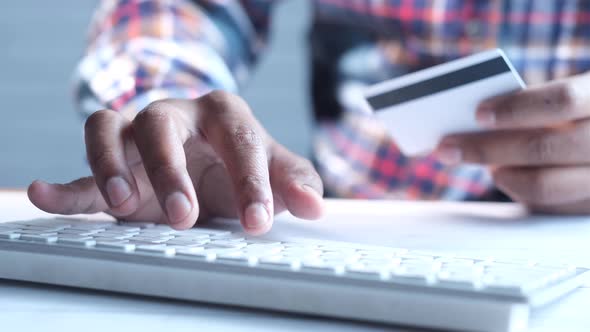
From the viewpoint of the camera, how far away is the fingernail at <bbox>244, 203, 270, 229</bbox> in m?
0.55

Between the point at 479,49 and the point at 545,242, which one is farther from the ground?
the point at 479,49

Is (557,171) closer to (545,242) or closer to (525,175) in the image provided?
(525,175)

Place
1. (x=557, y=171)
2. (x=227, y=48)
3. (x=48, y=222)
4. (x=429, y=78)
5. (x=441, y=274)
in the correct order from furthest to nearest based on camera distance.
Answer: (x=227, y=48), (x=557, y=171), (x=429, y=78), (x=48, y=222), (x=441, y=274)

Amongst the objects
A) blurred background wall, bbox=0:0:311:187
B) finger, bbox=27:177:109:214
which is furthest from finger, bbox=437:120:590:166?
blurred background wall, bbox=0:0:311:187

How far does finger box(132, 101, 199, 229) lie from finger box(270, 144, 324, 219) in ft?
0.33

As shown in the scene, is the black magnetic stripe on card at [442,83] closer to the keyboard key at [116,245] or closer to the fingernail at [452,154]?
the fingernail at [452,154]

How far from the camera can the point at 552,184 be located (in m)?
0.87

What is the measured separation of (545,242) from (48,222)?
0.47m

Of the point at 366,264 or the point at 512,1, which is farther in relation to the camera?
the point at 512,1

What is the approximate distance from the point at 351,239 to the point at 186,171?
0.20 m

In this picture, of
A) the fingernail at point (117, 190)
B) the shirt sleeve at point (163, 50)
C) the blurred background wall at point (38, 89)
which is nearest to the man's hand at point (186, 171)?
the fingernail at point (117, 190)

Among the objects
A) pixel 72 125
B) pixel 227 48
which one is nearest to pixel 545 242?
pixel 227 48

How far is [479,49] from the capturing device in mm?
1287

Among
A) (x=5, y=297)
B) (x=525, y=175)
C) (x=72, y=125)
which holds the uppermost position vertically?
(x=72, y=125)
